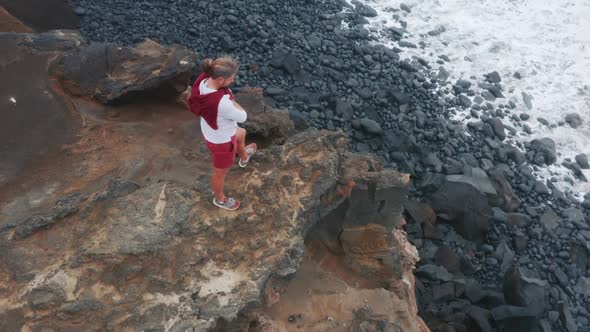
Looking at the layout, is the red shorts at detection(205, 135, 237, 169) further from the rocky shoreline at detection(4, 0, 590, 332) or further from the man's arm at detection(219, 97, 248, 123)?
the rocky shoreline at detection(4, 0, 590, 332)

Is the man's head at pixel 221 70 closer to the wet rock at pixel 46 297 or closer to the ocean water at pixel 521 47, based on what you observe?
the wet rock at pixel 46 297

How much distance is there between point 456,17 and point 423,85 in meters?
2.25

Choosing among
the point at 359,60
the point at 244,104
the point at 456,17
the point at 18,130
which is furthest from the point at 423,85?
the point at 18,130

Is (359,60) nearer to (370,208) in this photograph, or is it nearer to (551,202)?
(551,202)

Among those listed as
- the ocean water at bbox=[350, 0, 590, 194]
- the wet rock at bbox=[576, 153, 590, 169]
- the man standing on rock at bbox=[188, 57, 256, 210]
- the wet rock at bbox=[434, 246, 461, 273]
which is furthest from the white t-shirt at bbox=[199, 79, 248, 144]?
the wet rock at bbox=[576, 153, 590, 169]

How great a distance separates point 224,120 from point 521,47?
25.7 feet

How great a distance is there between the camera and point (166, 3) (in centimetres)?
968

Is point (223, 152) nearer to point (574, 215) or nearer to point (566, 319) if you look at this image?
point (566, 319)

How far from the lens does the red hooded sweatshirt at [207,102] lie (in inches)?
155

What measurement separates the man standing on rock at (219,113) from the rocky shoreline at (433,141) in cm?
347

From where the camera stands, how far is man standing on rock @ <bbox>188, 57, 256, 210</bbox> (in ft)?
12.6

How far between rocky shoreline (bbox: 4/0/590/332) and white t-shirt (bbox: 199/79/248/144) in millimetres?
3630

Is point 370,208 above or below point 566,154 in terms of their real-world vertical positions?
above

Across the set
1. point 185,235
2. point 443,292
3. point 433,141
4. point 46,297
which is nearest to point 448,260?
point 443,292
